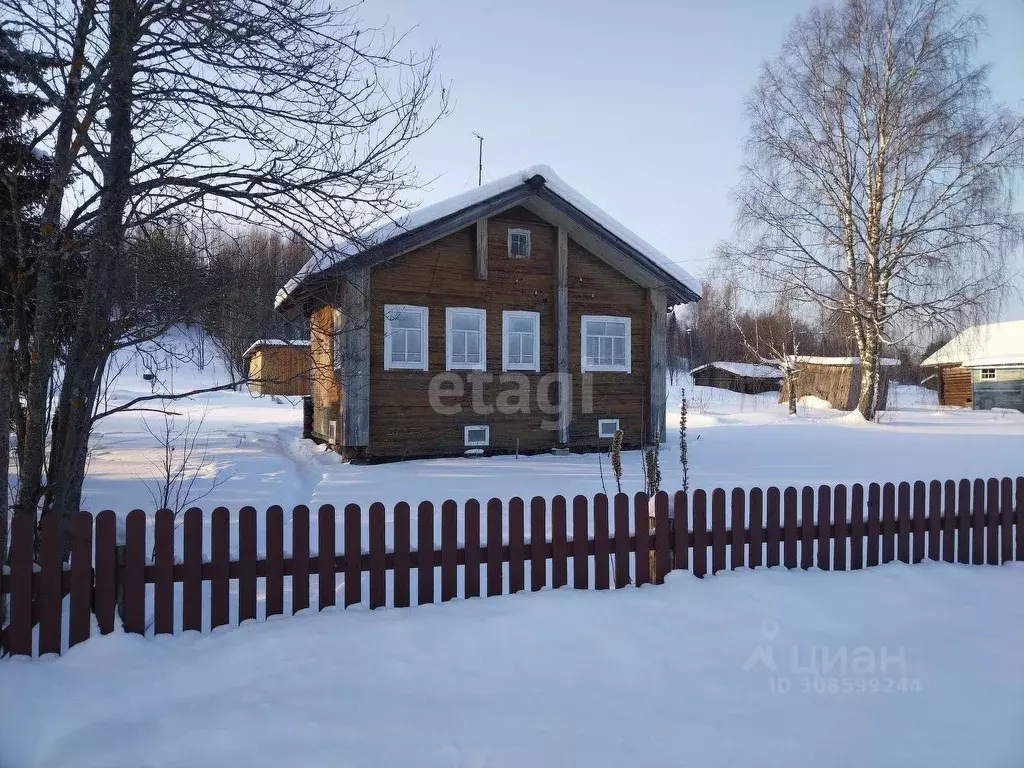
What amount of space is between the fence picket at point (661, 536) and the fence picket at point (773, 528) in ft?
2.93

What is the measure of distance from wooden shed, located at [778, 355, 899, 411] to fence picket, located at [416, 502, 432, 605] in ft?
103

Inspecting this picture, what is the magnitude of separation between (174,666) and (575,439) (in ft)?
33.5

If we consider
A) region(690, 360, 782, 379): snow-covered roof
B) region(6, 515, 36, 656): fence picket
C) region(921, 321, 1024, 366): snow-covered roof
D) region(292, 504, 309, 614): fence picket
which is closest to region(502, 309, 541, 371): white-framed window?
region(292, 504, 309, 614): fence picket

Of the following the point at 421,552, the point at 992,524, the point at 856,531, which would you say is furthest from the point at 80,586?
the point at 992,524

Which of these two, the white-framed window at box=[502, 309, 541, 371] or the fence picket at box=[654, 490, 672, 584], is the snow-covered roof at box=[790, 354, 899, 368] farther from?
the fence picket at box=[654, 490, 672, 584]

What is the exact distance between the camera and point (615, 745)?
283 cm

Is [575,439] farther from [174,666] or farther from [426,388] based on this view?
[174,666]

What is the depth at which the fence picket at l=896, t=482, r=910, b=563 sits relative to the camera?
17.6 feet

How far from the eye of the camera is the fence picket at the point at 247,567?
3.82 m

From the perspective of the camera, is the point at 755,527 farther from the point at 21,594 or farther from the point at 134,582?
the point at 21,594

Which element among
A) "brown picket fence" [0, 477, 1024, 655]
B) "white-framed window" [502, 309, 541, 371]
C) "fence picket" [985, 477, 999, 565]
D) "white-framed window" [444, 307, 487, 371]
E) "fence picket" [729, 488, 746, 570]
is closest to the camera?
"brown picket fence" [0, 477, 1024, 655]

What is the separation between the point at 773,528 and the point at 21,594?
501cm

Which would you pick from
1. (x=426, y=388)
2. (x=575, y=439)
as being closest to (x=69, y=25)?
(x=426, y=388)

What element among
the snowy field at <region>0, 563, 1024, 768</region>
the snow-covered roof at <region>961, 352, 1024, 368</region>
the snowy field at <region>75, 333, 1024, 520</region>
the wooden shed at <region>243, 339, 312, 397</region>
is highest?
the snow-covered roof at <region>961, 352, 1024, 368</region>
